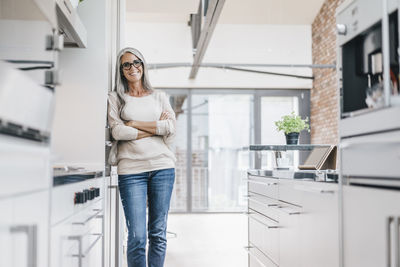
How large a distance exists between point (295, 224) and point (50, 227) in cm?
129

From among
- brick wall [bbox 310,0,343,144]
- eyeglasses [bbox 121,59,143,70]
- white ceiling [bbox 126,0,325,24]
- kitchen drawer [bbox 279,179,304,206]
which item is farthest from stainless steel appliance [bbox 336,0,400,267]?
white ceiling [bbox 126,0,325,24]

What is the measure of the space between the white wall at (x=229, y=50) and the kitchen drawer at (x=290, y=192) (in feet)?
17.7

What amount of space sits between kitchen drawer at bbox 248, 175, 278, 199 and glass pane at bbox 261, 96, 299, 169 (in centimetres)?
454

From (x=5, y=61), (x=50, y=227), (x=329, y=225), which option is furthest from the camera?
(x=329, y=225)

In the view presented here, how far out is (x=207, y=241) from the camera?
5.28 metres

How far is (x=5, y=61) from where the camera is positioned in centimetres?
176

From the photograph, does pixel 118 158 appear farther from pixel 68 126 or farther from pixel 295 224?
pixel 295 224

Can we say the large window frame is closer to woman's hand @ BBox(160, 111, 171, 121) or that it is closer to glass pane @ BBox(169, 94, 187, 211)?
glass pane @ BBox(169, 94, 187, 211)

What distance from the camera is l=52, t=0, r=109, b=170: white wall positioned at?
2688 millimetres

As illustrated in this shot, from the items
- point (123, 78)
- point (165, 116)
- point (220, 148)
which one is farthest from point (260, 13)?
point (165, 116)

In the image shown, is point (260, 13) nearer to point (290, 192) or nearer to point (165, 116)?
point (165, 116)

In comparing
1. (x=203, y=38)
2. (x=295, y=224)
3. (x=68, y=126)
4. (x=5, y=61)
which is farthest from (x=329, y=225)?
(x=203, y=38)

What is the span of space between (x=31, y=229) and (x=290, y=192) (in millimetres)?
1490

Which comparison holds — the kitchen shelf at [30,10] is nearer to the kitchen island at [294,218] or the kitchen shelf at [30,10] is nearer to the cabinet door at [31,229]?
the cabinet door at [31,229]
